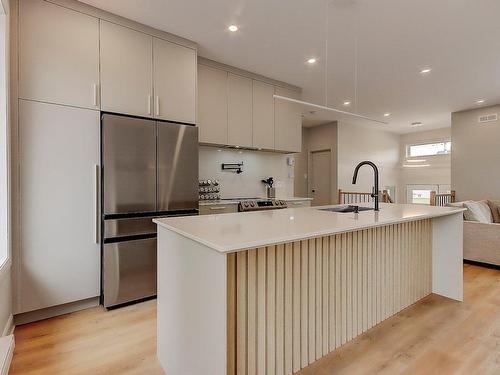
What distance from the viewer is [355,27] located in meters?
2.81

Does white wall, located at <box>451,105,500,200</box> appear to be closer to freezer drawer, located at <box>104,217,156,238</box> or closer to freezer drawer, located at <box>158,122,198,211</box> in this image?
freezer drawer, located at <box>158,122,198,211</box>

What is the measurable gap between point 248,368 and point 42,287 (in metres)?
1.96

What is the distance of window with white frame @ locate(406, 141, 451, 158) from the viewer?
24.9 feet

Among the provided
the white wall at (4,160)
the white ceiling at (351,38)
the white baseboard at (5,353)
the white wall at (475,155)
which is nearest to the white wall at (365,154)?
the white wall at (475,155)

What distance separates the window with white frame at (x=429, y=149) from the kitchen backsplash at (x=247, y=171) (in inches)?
207

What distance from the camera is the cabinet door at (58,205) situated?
225cm

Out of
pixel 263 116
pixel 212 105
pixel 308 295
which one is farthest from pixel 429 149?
pixel 308 295

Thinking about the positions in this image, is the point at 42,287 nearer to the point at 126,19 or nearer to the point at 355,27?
the point at 126,19

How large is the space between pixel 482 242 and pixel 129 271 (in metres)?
4.52

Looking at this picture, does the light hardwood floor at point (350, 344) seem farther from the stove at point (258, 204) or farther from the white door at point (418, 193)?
the white door at point (418, 193)

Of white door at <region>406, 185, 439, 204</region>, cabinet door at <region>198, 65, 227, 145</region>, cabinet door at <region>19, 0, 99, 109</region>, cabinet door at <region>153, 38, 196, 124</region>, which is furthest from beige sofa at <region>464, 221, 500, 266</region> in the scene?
cabinet door at <region>19, 0, 99, 109</region>

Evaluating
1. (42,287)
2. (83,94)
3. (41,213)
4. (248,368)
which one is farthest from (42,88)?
(248,368)

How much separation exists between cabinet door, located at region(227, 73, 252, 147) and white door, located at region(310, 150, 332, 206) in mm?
3618

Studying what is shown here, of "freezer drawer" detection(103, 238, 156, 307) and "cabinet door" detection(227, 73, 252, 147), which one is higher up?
"cabinet door" detection(227, 73, 252, 147)
